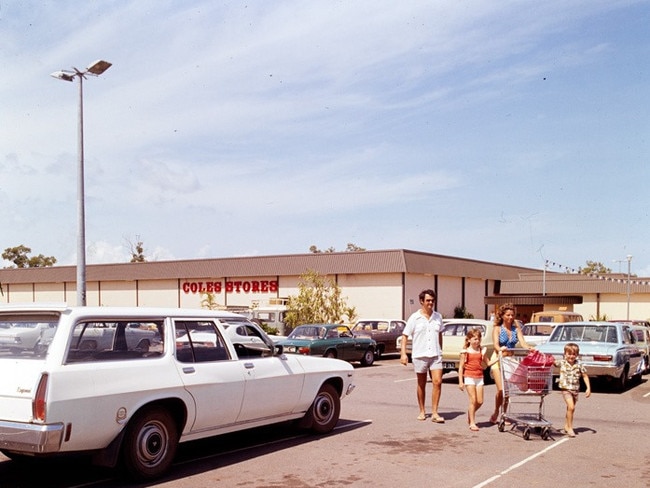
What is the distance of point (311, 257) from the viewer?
41.8 meters

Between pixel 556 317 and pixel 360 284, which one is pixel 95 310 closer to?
pixel 556 317

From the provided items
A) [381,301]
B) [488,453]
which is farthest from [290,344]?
[381,301]

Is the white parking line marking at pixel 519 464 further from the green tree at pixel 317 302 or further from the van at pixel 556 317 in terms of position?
the green tree at pixel 317 302

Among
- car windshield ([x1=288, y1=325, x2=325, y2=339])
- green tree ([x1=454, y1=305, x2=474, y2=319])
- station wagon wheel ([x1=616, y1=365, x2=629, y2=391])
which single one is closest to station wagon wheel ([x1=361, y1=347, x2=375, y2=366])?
car windshield ([x1=288, y1=325, x2=325, y2=339])

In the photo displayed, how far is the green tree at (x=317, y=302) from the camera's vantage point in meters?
36.3

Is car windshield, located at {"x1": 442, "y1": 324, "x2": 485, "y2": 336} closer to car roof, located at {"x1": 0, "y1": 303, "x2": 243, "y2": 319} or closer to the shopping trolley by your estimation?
the shopping trolley

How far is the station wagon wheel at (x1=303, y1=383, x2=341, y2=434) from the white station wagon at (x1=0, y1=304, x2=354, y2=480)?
0.57 metres

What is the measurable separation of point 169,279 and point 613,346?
36.4m

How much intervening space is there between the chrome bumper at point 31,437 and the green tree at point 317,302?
28099 mm

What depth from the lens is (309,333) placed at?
21.7 metres

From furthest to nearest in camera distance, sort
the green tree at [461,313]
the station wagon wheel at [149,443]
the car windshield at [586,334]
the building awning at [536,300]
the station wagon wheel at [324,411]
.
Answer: the green tree at [461,313] < the building awning at [536,300] < the car windshield at [586,334] < the station wagon wheel at [324,411] < the station wagon wheel at [149,443]

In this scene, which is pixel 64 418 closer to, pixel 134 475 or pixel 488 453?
pixel 134 475

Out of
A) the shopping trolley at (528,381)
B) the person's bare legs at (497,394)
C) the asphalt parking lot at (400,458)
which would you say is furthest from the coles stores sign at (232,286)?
the shopping trolley at (528,381)

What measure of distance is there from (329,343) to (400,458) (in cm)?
1268
